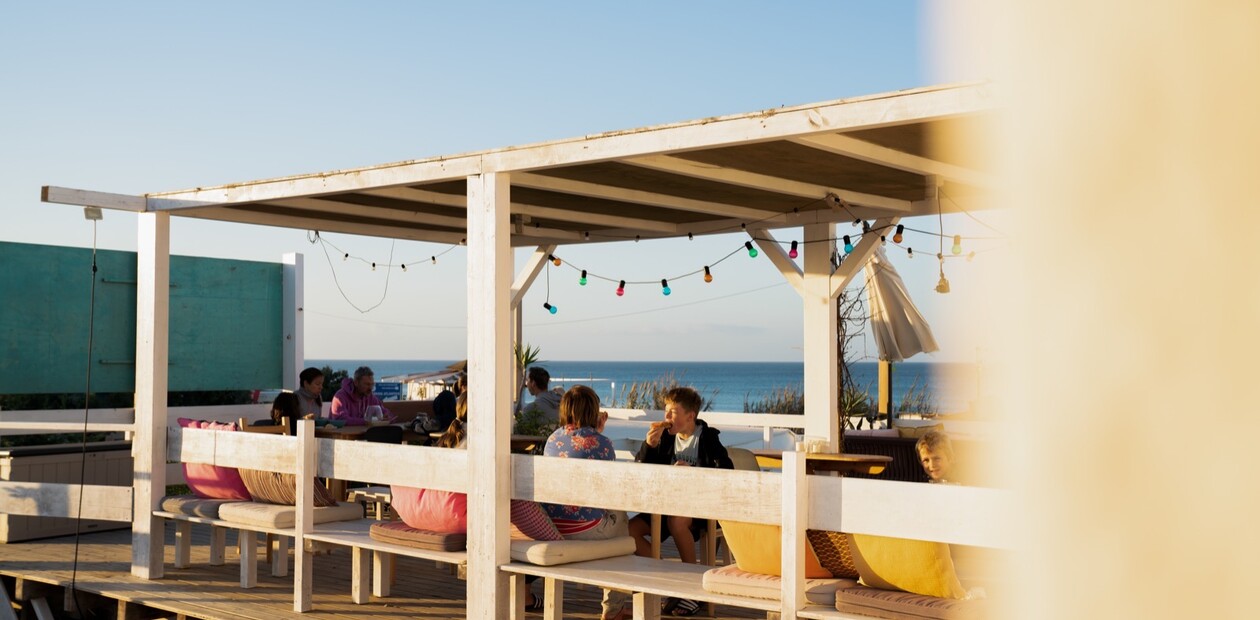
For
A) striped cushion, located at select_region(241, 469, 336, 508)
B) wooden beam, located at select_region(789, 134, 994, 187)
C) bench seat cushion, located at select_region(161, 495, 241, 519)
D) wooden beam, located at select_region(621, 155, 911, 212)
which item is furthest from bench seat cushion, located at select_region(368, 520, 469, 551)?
wooden beam, located at select_region(789, 134, 994, 187)

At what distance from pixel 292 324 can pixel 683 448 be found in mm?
7119

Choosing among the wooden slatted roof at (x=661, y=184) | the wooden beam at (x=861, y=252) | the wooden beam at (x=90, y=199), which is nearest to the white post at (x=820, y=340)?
the wooden beam at (x=861, y=252)

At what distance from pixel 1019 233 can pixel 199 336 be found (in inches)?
474

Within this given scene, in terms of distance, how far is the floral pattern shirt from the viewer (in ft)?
18.9

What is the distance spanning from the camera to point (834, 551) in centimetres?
471

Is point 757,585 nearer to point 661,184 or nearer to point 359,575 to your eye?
point 359,575

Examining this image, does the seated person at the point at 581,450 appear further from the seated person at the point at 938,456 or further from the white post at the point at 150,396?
the white post at the point at 150,396

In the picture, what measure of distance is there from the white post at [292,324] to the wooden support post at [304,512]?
Result: 20.0 ft

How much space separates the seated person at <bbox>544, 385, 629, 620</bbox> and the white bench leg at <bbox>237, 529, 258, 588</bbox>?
6.94ft

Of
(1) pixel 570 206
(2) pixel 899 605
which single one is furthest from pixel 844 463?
(1) pixel 570 206

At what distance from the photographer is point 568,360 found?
118625mm

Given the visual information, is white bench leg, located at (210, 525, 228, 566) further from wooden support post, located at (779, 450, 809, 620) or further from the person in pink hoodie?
wooden support post, located at (779, 450, 809, 620)

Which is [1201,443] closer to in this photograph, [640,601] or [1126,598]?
[1126,598]

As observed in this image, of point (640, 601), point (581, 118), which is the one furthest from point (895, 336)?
point (581, 118)
